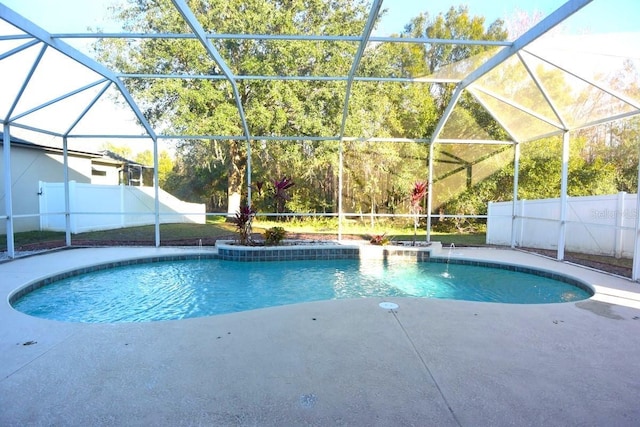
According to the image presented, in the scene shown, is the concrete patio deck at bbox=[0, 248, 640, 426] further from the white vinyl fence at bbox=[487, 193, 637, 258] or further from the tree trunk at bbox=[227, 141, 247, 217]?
the tree trunk at bbox=[227, 141, 247, 217]

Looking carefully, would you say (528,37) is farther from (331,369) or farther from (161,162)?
(161,162)

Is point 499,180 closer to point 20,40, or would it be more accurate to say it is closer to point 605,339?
point 605,339

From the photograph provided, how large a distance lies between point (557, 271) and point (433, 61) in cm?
765

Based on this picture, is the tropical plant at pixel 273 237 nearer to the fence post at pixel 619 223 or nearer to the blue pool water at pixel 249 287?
the blue pool water at pixel 249 287

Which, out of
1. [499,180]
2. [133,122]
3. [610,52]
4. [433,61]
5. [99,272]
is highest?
[433,61]

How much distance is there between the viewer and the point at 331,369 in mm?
2514

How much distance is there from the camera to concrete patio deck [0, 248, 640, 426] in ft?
6.63

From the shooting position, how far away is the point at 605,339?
3168mm

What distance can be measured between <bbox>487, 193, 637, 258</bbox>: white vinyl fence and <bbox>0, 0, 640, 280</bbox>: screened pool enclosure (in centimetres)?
15

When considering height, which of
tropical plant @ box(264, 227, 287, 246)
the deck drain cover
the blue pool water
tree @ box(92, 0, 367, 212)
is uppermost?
tree @ box(92, 0, 367, 212)

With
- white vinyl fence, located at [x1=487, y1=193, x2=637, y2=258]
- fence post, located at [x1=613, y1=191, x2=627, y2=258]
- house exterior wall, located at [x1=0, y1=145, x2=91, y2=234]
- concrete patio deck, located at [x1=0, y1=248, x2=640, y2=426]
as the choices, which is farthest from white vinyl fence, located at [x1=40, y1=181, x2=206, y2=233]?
fence post, located at [x1=613, y1=191, x2=627, y2=258]

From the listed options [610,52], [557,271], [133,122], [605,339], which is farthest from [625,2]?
[133,122]

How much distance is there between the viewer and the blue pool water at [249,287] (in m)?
4.78

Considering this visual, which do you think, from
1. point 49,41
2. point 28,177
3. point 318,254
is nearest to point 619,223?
point 318,254
